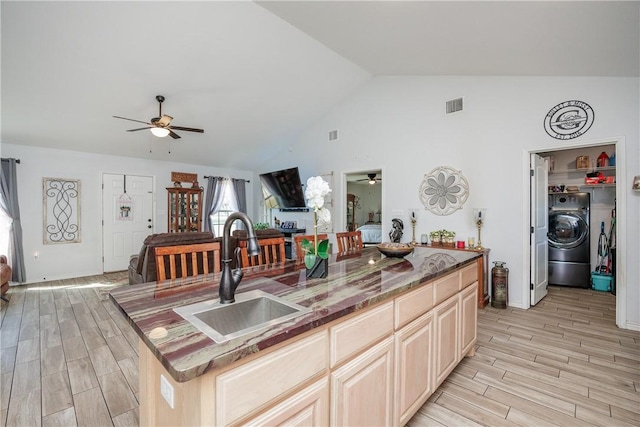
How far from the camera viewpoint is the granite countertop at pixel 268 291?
2.73ft

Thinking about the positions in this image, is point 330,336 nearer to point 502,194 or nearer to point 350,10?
point 350,10

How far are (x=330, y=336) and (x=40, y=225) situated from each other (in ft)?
21.5

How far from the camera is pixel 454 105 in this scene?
14.0ft

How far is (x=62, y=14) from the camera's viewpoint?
9.36 ft

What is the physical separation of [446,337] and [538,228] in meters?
2.98

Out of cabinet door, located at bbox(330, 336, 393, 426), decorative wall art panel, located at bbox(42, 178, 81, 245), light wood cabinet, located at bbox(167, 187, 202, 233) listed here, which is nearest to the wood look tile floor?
cabinet door, located at bbox(330, 336, 393, 426)

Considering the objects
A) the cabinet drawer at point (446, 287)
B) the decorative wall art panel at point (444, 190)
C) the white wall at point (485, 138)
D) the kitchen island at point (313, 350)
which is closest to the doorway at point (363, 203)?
the white wall at point (485, 138)

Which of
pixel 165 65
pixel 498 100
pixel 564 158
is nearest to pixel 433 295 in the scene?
pixel 498 100

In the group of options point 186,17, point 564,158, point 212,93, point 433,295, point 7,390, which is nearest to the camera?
point 433,295

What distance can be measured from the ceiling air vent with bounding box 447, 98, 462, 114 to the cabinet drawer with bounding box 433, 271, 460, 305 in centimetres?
304

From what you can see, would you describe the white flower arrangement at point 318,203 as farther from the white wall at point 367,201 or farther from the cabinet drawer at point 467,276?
the white wall at point 367,201

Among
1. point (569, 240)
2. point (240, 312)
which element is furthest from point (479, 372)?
point (569, 240)

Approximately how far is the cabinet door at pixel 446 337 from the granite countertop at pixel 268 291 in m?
0.27

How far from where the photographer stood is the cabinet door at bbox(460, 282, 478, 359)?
7.29 feet
